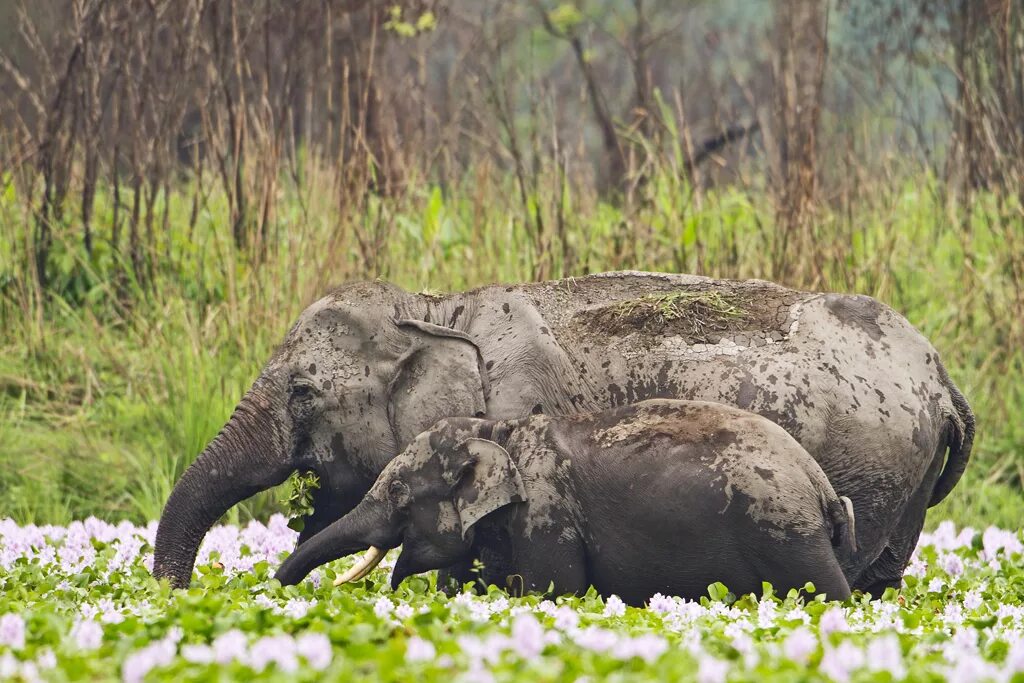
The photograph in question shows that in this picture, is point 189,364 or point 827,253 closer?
point 189,364

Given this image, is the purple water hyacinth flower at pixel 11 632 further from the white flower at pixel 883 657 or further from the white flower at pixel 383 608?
the white flower at pixel 883 657

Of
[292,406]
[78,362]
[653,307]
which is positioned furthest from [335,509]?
[78,362]

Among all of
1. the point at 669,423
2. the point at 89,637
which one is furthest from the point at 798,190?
the point at 89,637

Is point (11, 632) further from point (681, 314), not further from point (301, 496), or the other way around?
point (681, 314)

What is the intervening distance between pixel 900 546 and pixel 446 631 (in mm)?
2429

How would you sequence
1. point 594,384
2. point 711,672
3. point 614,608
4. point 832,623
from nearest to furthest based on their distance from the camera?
point 711,672, point 832,623, point 614,608, point 594,384

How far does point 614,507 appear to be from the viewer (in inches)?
232

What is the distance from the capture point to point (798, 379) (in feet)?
20.0

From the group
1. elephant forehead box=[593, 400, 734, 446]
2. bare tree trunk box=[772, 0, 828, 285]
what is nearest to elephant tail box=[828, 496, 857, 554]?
elephant forehead box=[593, 400, 734, 446]

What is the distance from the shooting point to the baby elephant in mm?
5746

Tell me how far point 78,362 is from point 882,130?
269 inches

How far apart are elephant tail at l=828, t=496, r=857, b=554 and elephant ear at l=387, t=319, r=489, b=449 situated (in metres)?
1.38

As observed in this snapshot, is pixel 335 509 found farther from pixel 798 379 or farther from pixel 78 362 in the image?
pixel 78 362

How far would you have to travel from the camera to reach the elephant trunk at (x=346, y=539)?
5996 millimetres
